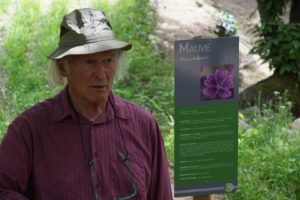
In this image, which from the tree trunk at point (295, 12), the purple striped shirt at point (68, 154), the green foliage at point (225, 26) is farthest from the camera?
the green foliage at point (225, 26)

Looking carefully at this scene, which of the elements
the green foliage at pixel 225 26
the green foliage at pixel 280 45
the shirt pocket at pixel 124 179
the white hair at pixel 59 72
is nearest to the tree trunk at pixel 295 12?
the green foliage at pixel 280 45

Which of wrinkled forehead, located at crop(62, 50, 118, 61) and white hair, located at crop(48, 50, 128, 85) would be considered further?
white hair, located at crop(48, 50, 128, 85)

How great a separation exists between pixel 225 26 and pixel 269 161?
6651 millimetres

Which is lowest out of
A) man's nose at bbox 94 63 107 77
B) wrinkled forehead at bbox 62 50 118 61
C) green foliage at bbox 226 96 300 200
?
green foliage at bbox 226 96 300 200

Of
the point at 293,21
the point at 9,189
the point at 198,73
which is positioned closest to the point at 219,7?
the point at 293,21

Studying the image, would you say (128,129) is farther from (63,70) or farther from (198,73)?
(198,73)

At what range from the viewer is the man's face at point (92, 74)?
2.46m

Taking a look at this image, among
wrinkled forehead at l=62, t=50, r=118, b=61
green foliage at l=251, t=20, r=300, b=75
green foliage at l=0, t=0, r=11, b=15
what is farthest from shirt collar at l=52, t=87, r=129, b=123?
green foliage at l=0, t=0, r=11, b=15

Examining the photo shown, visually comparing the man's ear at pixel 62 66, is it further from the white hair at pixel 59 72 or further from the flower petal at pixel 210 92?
the flower petal at pixel 210 92

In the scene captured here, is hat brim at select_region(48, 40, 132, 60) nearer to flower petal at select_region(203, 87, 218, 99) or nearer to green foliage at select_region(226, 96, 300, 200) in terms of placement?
flower petal at select_region(203, 87, 218, 99)

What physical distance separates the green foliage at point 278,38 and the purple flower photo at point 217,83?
5.44 metres

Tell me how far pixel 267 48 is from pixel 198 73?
5.72 meters

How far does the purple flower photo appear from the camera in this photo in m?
3.25

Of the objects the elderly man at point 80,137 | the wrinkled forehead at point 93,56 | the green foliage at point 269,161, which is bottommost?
the green foliage at point 269,161
